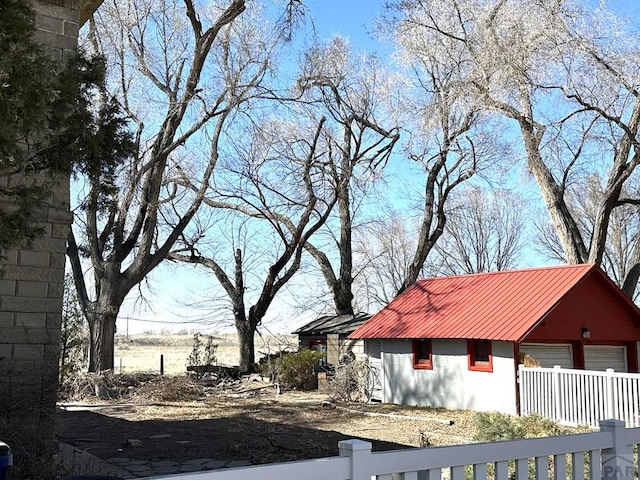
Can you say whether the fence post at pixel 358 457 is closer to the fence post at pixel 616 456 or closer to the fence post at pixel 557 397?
the fence post at pixel 616 456

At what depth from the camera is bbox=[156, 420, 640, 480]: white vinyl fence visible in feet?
9.81

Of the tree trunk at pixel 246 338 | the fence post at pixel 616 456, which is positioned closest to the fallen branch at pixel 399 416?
the tree trunk at pixel 246 338

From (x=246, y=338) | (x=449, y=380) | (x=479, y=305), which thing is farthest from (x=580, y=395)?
(x=246, y=338)

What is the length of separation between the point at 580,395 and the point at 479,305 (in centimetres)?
471

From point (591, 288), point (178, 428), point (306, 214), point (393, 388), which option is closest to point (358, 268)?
point (306, 214)

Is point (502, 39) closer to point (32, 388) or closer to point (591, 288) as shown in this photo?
point (591, 288)

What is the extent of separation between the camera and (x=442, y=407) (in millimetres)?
19219

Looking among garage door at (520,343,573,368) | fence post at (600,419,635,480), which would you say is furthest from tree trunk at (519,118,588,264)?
fence post at (600,419,635,480)

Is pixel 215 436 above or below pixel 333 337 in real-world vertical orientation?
below

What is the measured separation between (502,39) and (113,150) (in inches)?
645

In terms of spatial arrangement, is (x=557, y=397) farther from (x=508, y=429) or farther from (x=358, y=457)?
(x=358, y=457)

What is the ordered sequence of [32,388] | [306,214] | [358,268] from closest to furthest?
[32,388] → [306,214] → [358,268]

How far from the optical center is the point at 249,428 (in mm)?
14438

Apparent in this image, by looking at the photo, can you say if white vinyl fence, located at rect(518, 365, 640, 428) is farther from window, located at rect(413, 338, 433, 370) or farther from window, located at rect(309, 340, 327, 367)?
window, located at rect(309, 340, 327, 367)
